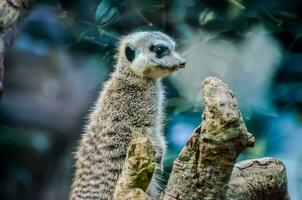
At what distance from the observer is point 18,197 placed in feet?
7.77

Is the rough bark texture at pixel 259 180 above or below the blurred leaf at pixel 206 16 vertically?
below

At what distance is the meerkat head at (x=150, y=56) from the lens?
1731 millimetres

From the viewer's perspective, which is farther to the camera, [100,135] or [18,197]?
[18,197]

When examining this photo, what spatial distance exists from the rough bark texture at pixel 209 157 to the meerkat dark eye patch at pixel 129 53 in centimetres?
63

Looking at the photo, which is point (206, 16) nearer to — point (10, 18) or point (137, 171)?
point (10, 18)

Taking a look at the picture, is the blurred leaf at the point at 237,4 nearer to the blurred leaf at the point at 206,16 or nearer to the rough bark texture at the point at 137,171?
the blurred leaf at the point at 206,16

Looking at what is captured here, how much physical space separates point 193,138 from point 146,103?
25.7 inches

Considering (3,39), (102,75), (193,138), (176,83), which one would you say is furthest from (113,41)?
(193,138)

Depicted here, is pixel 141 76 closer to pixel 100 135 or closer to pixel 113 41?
pixel 100 135

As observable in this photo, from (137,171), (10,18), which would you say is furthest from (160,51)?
(137,171)

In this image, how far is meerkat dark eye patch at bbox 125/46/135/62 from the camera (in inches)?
70.4

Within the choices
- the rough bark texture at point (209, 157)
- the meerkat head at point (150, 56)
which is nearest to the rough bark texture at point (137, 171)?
the rough bark texture at point (209, 157)

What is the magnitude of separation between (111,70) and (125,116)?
733 mm

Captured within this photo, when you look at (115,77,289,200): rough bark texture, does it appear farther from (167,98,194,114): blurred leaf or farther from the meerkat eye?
(167,98,194,114): blurred leaf
